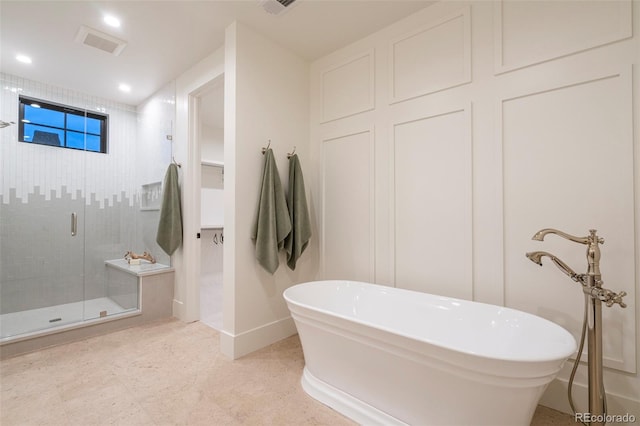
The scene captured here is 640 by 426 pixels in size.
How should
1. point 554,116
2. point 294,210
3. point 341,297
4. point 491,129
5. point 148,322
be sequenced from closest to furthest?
point 554,116, point 491,129, point 341,297, point 294,210, point 148,322

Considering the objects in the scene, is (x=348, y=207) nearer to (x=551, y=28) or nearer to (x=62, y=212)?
(x=551, y=28)

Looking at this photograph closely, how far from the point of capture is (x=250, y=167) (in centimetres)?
230

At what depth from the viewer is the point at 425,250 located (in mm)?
2074

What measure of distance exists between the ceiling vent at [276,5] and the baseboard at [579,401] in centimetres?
289

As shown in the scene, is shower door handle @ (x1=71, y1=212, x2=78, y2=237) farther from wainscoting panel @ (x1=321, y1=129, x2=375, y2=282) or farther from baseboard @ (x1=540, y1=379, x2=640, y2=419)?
baseboard @ (x1=540, y1=379, x2=640, y2=419)

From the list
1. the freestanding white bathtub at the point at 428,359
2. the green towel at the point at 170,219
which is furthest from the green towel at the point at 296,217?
the green towel at the point at 170,219

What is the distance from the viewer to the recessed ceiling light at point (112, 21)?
6.92ft

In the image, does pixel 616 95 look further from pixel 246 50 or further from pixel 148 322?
pixel 148 322

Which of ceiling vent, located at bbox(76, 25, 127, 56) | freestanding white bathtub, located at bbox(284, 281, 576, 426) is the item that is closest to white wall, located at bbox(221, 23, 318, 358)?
freestanding white bathtub, located at bbox(284, 281, 576, 426)

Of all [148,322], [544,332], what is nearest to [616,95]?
[544,332]

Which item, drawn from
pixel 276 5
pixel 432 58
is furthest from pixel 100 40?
pixel 432 58

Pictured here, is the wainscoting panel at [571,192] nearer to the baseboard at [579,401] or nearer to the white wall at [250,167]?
Result: the baseboard at [579,401]

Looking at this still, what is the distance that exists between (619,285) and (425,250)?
98 centimetres

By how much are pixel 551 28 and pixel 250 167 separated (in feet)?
6.93
